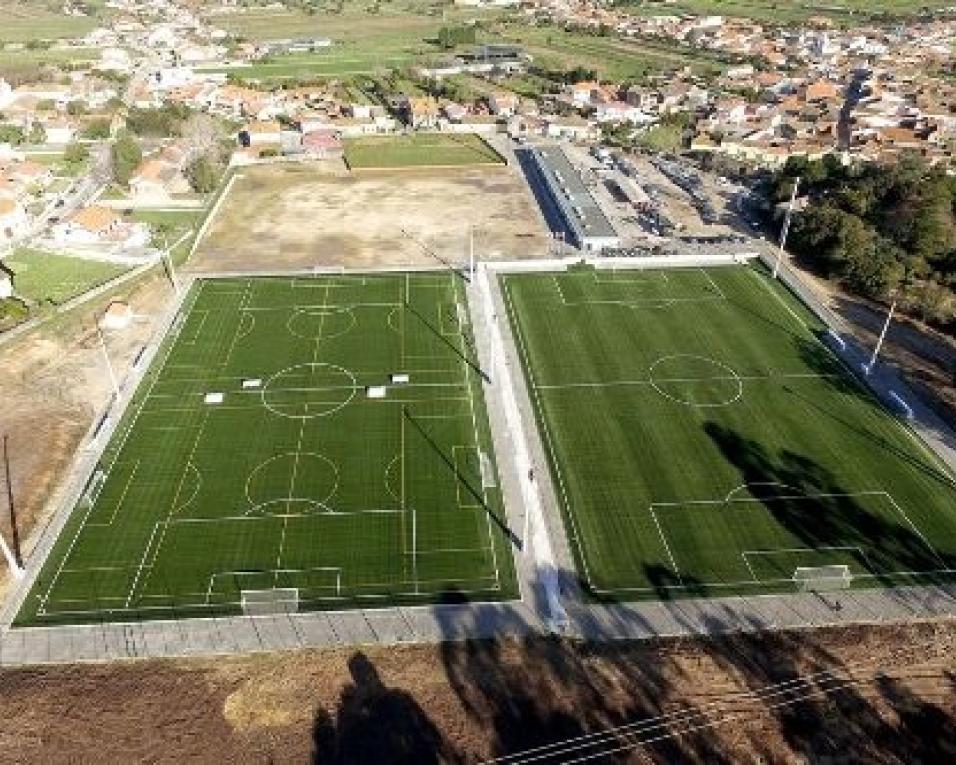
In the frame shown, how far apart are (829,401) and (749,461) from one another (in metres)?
12.1

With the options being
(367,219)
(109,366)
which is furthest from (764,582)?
(367,219)

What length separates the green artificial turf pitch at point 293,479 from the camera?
4859 cm

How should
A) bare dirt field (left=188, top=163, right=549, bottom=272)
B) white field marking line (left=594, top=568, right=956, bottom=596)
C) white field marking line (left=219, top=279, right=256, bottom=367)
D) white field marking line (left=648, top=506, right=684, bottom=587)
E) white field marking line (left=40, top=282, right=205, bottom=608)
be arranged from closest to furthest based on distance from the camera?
white field marking line (left=594, top=568, right=956, bottom=596) < white field marking line (left=648, top=506, right=684, bottom=587) < white field marking line (left=40, top=282, right=205, bottom=608) < white field marking line (left=219, top=279, right=256, bottom=367) < bare dirt field (left=188, top=163, right=549, bottom=272)

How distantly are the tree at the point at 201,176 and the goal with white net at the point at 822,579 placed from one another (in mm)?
94992

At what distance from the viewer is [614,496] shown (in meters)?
55.5

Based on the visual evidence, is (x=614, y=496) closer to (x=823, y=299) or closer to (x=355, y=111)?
(x=823, y=299)

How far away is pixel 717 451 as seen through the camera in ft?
196

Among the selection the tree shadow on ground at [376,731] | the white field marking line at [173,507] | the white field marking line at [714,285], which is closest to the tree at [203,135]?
the white field marking line at [173,507]

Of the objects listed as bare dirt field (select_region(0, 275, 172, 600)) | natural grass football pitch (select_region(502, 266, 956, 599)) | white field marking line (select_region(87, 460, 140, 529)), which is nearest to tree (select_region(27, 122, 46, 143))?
bare dirt field (select_region(0, 275, 172, 600))

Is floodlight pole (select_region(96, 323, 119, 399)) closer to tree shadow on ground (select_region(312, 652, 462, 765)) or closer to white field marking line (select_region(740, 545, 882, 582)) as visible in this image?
tree shadow on ground (select_region(312, 652, 462, 765))

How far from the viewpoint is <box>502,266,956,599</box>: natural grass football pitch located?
50.3 metres

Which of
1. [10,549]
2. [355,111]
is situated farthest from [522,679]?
[355,111]

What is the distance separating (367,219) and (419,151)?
35.1 metres

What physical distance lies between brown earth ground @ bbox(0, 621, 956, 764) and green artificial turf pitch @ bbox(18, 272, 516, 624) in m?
4.80
